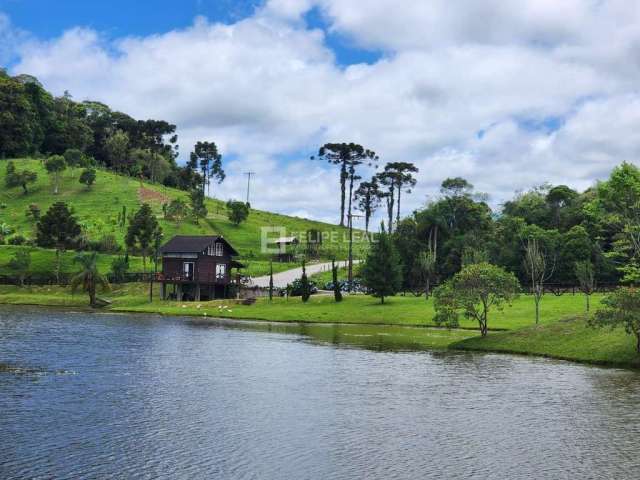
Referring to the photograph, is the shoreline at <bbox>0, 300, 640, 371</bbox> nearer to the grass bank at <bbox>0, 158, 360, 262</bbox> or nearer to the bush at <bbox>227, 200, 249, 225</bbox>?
the grass bank at <bbox>0, 158, 360, 262</bbox>

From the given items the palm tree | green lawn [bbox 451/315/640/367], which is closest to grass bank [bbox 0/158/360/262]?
the palm tree

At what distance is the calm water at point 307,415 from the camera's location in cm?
2359

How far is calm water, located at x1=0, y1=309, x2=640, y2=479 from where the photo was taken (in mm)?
23594

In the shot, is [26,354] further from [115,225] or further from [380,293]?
[115,225]

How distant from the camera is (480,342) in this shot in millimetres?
59656

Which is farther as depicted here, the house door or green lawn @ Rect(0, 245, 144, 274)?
green lawn @ Rect(0, 245, 144, 274)

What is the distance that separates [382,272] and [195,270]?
35.5 metres

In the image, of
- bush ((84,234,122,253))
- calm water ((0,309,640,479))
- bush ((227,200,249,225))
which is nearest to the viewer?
calm water ((0,309,640,479))

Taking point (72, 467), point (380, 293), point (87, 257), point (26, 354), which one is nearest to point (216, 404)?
point (72, 467)

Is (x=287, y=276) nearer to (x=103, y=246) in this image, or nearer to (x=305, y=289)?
(x=305, y=289)

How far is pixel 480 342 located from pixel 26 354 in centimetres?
3719

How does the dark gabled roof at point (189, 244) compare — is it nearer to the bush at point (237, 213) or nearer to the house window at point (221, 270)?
the house window at point (221, 270)

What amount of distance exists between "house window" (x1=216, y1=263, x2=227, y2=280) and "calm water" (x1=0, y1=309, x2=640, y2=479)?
62.5m

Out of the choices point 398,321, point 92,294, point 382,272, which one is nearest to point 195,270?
point 92,294
